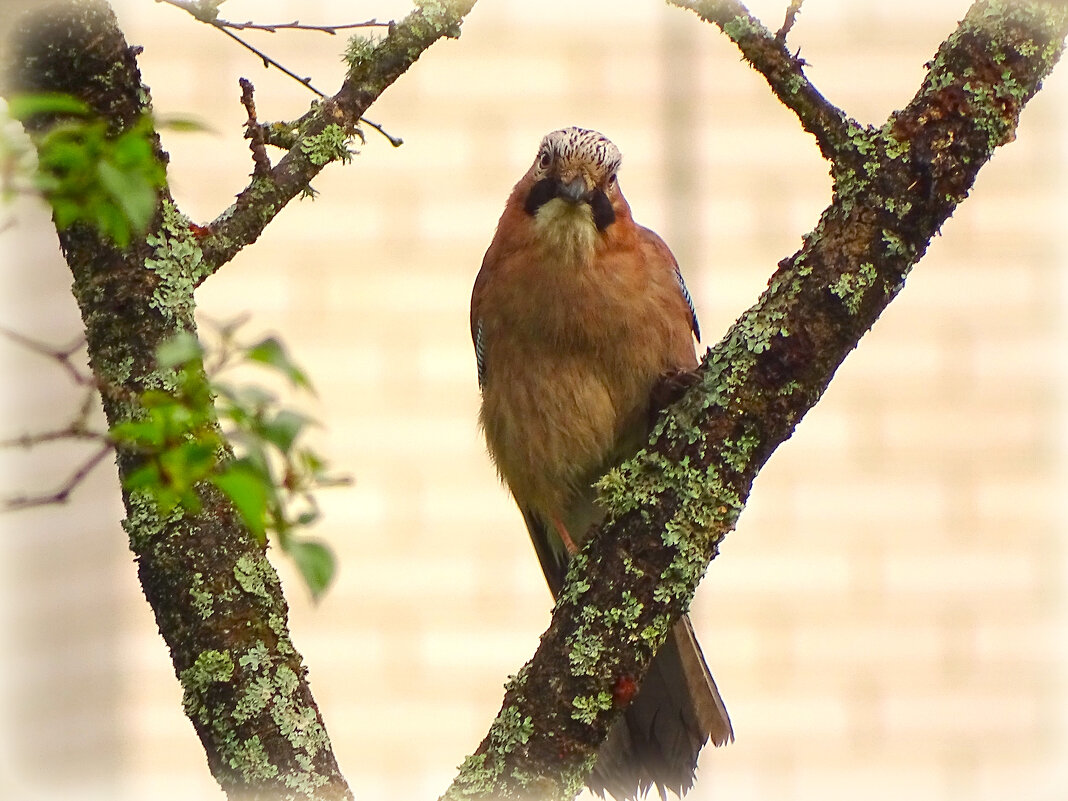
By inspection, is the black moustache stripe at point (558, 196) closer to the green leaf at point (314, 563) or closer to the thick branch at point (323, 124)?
the thick branch at point (323, 124)

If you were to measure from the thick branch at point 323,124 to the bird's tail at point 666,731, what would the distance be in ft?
5.60

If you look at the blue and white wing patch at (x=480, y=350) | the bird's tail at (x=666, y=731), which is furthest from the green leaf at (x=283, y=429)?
the blue and white wing patch at (x=480, y=350)

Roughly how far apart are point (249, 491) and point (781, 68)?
5.93 feet

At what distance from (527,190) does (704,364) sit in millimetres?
1389

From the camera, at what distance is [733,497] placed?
9.82 feet

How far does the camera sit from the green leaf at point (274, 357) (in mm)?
1888

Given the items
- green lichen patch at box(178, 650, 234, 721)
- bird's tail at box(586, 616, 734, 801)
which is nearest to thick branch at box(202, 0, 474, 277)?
green lichen patch at box(178, 650, 234, 721)

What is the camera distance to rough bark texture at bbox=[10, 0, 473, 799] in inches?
109

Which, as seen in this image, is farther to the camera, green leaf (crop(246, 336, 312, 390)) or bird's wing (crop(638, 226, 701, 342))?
bird's wing (crop(638, 226, 701, 342))

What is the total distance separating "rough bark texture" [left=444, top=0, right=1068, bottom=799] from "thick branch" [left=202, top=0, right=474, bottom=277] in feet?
3.33

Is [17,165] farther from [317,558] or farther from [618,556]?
[618,556]

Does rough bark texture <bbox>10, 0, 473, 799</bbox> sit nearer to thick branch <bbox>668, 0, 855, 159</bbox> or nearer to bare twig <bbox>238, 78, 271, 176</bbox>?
bare twig <bbox>238, 78, 271, 176</bbox>

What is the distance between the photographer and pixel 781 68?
10.2 feet

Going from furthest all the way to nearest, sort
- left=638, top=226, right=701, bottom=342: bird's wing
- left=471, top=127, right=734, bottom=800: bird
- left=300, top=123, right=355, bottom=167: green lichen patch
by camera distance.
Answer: left=638, top=226, right=701, bottom=342: bird's wing, left=471, top=127, right=734, bottom=800: bird, left=300, top=123, right=355, bottom=167: green lichen patch
